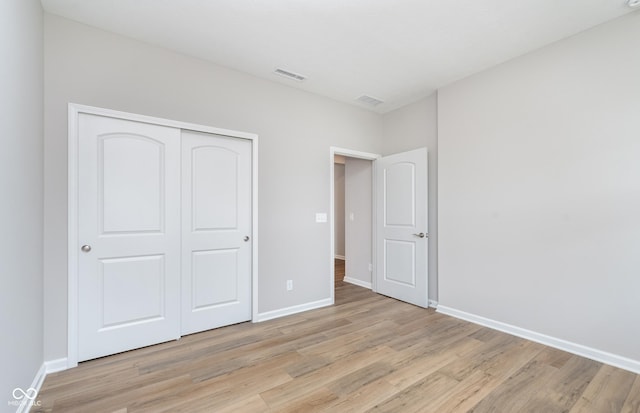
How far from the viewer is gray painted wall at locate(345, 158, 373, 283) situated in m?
4.74

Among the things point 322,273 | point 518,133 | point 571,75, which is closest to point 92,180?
point 322,273

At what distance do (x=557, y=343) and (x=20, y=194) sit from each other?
14.4 feet

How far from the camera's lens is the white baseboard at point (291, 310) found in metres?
3.28

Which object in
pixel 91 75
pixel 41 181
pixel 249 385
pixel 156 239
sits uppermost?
pixel 91 75

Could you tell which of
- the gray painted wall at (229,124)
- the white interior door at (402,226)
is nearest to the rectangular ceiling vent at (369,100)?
the gray painted wall at (229,124)

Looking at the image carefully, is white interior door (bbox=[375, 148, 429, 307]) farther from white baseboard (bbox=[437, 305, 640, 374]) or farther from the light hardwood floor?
the light hardwood floor

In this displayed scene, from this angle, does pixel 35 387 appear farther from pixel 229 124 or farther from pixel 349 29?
pixel 349 29

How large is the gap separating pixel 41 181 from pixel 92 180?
31cm

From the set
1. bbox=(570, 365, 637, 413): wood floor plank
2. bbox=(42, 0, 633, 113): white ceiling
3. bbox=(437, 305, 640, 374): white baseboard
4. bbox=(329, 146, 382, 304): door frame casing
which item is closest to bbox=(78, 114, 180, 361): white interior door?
bbox=(42, 0, 633, 113): white ceiling

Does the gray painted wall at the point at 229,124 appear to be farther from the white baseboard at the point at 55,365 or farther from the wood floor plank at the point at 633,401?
the wood floor plank at the point at 633,401

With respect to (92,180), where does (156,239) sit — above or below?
below

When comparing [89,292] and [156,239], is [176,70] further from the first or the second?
[89,292]

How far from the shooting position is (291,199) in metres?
3.56

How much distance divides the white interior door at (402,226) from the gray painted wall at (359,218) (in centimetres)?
35
